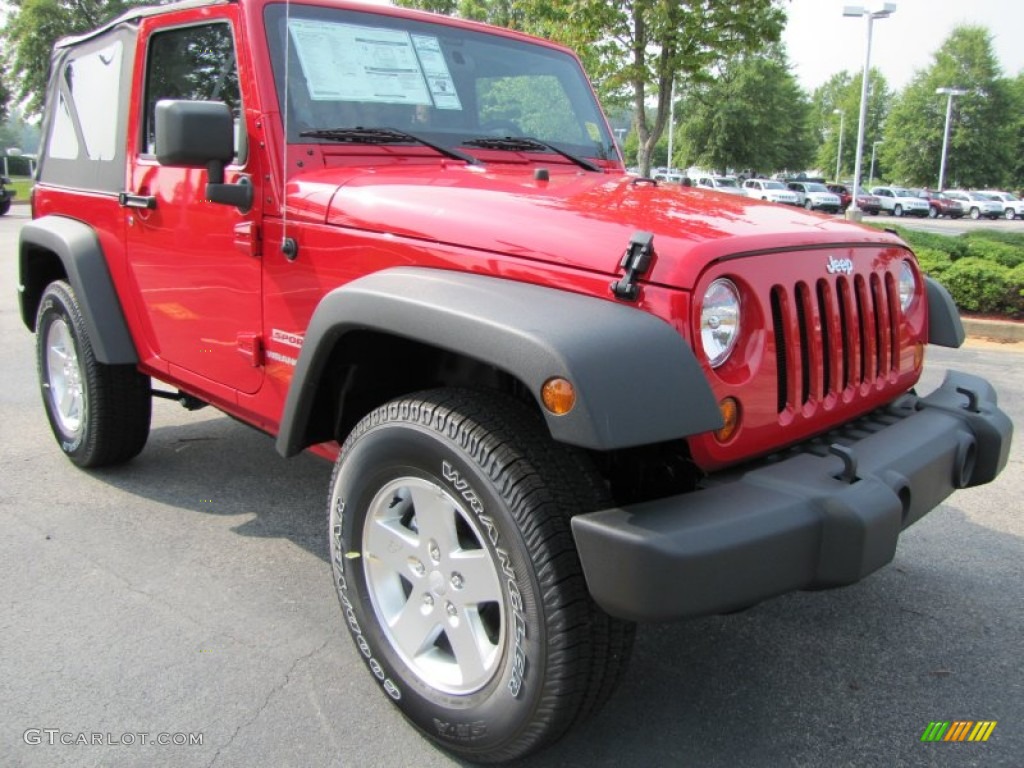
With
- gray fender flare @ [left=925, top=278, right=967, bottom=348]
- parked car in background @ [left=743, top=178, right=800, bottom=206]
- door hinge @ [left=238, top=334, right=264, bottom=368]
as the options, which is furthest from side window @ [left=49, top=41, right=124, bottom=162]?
parked car in background @ [left=743, top=178, right=800, bottom=206]

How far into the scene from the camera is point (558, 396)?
190 centimetres

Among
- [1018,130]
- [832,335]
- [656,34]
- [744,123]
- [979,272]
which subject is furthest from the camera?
[1018,130]

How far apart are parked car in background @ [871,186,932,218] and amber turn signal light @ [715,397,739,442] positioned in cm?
4675

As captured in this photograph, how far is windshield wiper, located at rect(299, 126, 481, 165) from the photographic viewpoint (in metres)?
3.00

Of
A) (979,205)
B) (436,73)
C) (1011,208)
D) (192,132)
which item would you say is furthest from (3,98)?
(192,132)

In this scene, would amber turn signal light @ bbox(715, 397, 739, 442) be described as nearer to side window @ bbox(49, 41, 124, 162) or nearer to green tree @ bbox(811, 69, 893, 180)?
side window @ bbox(49, 41, 124, 162)

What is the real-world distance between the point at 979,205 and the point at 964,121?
1344 cm

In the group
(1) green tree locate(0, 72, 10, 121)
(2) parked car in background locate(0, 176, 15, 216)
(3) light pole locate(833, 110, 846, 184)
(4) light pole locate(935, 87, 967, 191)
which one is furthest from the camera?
(3) light pole locate(833, 110, 846, 184)

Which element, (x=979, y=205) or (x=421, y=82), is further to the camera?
(x=979, y=205)

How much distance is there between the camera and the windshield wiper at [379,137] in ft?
9.83

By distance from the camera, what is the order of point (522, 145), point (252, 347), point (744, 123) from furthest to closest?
point (744, 123) < point (522, 145) < point (252, 347)

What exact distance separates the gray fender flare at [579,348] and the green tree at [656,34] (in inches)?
444

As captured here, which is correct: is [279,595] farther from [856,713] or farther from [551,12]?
[551,12]

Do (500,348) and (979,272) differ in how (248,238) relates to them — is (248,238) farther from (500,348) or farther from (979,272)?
(979,272)
